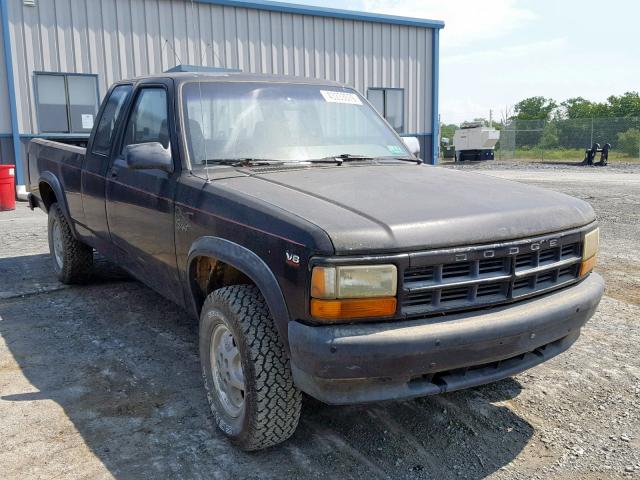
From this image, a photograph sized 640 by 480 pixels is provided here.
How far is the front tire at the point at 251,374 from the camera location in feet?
8.87

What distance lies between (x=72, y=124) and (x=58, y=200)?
862 centimetres

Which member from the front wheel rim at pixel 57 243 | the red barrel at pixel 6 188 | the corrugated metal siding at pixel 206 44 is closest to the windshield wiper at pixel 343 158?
the front wheel rim at pixel 57 243

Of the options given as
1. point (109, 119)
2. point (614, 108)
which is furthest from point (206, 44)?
point (614, 108)

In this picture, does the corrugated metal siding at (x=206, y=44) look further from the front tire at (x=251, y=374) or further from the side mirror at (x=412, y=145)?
the front tire at (x=251, y=374)

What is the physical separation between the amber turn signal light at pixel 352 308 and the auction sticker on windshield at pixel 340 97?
7.07 feet

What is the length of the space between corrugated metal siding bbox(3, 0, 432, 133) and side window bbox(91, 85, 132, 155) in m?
7.50

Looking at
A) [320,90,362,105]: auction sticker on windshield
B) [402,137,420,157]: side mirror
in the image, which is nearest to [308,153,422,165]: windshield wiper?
[402,137,420,157]: side mirror

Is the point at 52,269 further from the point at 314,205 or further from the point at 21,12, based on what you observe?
the point at 21,12

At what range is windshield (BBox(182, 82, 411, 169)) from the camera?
3.61 m

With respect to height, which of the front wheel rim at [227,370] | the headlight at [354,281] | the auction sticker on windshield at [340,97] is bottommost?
the front wheel rim at [227,370]

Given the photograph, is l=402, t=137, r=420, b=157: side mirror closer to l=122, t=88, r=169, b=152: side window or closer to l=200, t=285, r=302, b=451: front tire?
l=122, t=88, r=169, b=152: side window

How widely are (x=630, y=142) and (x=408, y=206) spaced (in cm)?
3270

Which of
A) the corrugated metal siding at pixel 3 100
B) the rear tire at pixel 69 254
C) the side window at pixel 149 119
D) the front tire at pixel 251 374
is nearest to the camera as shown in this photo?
the front tire at pixel 251 374

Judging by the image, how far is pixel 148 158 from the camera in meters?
3.39
